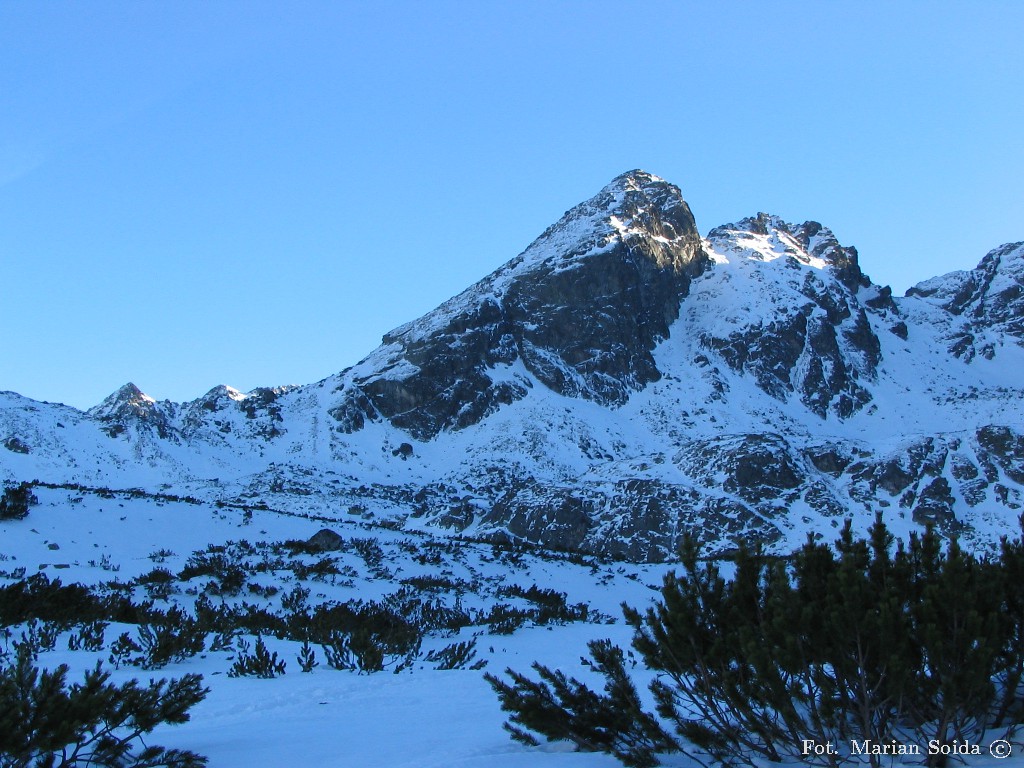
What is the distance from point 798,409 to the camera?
273ft

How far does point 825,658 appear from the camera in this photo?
5.09 metres

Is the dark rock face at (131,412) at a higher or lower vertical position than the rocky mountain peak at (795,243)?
lower

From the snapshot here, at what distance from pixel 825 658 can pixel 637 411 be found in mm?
75105

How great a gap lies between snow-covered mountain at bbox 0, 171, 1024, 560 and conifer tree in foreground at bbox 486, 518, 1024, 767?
3628 cm

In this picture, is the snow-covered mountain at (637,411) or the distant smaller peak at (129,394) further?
the distant smaller peak at (129,394)

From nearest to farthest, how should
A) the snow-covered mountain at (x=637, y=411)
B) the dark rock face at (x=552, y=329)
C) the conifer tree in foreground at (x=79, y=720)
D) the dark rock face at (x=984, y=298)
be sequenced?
1. the conifer tree in foreground at (x=79, y=720)
2. the snow-covered mountain at (x=637, y=411)
3. the dark rock face at (x=552, y=329)
4. the dark rock face at (x=984, y=298)

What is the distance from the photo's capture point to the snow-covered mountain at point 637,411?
48.3 metres

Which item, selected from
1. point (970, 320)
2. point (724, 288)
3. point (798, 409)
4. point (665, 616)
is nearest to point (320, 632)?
point (665, 616)

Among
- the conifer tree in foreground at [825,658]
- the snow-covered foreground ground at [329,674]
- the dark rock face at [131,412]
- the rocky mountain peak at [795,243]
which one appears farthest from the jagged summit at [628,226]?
the conifer tree in foreground at [825,658]

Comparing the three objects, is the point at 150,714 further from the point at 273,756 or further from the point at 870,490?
the point at 870,490

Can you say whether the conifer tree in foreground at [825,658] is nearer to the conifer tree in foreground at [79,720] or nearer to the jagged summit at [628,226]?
the conifer tree in foreground at [79,720]

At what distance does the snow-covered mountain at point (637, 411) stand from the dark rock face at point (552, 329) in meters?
0.29

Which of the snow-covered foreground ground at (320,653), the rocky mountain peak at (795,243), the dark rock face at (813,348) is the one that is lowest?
the snow-covered foreground ground at (320,653)

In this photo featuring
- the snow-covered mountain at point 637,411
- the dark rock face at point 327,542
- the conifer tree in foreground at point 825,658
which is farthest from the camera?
the snow-covered mountain at point 637,411
